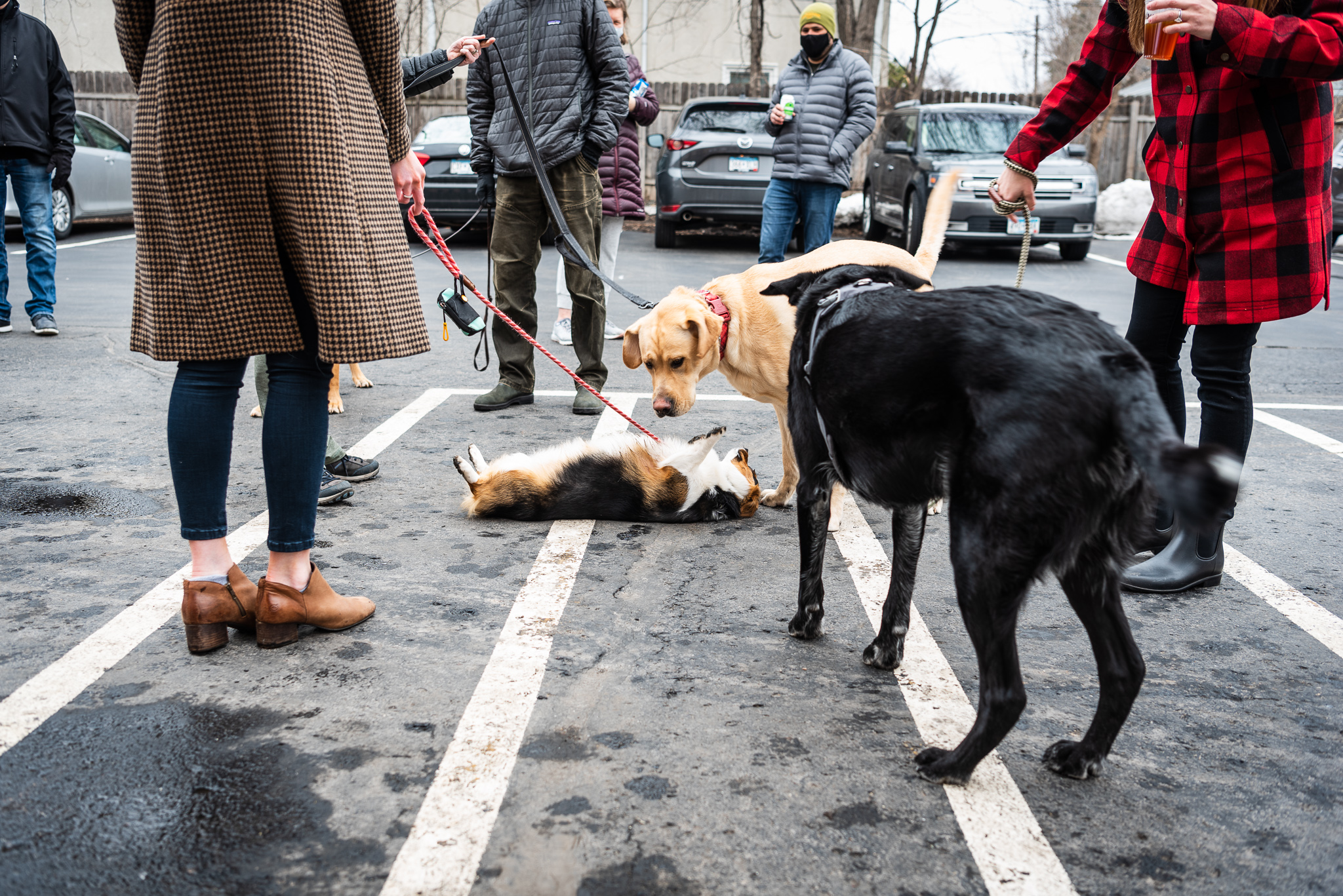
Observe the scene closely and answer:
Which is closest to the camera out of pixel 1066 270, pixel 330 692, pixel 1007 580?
pixel 1007 580

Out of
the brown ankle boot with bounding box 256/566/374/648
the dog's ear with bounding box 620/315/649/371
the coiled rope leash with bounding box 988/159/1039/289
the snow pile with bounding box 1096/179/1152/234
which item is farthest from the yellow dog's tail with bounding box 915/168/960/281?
the snow pile with bounding box 1096/179/1152/234

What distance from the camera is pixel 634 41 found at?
27094mm

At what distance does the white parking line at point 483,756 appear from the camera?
5.92ft

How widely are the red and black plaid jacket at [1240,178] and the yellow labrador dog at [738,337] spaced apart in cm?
101

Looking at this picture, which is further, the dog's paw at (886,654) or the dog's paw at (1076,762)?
the dog's paw at (886,654)

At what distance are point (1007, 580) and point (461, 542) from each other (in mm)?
2129

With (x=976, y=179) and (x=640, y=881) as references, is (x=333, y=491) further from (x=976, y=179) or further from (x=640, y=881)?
(x=976, y=179)

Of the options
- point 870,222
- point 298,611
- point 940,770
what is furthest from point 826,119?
point 870,222

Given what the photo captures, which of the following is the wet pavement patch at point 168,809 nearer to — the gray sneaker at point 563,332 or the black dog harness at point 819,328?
the black dog harness at point 819,328

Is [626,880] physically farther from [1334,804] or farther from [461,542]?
[461,542]

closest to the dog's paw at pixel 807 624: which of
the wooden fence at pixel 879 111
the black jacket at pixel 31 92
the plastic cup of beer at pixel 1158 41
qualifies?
the plastic cup of beer at pixel 1158 41

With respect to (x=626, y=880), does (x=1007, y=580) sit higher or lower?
higher

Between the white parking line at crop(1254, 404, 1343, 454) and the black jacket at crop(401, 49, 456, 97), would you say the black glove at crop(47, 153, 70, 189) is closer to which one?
the black jacket at crop(401, 49, 456, 97)

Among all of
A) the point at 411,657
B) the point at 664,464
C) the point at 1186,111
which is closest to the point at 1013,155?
the point at 1186,111
